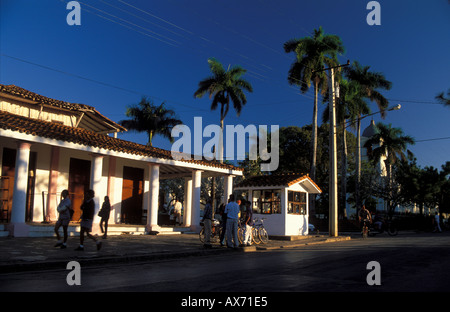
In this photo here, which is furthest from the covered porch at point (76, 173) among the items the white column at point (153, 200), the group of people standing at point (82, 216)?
Result: the group of people standing at point (82, 216)

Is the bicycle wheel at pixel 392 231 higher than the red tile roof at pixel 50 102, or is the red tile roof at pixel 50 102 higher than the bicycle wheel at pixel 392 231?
the red tile roof at pixel 50 102

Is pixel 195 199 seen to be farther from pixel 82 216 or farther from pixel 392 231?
pixel 392 231

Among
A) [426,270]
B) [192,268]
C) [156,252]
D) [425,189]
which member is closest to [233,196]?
[156,252]

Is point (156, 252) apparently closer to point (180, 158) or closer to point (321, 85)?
point (180, 158)

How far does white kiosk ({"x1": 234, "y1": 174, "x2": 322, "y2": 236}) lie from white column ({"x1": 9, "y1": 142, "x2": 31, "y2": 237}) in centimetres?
1062

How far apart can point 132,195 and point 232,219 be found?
10178mm

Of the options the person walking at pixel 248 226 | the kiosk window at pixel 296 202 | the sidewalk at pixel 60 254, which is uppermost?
the kiosk window at pixel 296 202

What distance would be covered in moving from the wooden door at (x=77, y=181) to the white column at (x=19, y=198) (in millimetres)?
4790

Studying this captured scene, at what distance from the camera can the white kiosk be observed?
20.4 m

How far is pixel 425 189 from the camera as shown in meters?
42.5

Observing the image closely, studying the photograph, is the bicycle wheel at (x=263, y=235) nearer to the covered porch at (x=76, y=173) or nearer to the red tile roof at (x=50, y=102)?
the covered porch at (x=76, y=173)

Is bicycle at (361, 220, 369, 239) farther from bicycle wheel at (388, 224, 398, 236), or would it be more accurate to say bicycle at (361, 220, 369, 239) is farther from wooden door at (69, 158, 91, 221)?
wooden door at (69, 158, 91, 221)

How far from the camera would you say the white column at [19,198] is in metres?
14.8

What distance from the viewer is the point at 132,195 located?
22.9 m
